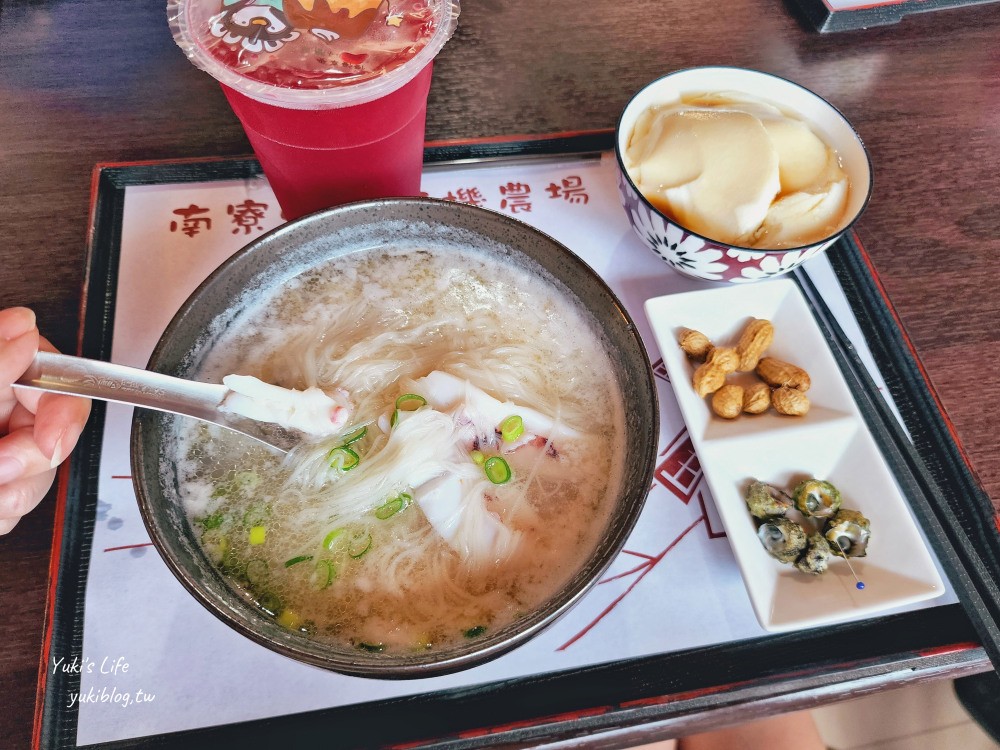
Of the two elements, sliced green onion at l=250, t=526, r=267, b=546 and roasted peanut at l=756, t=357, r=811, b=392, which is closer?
sliced green onion at l=250, t=526, r=267, b=546

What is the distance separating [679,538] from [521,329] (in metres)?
0.55

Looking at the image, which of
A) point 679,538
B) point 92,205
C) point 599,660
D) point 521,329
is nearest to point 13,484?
point 92,205

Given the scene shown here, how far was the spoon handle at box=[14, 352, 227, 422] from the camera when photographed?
1039mm

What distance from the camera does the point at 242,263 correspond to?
1227 millimetres

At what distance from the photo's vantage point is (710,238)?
54.2 inches

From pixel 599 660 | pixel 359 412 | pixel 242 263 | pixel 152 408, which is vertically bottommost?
pixel 599 660

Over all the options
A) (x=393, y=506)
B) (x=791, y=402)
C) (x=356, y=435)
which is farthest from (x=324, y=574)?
(x=791, y=402)

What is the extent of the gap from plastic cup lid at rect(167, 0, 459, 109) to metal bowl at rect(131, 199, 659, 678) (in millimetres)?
232

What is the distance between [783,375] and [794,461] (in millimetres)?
192

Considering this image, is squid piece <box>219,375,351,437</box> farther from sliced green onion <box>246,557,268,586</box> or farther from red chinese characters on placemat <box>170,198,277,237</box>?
red chinese characters on placemat <box>170,198,277,237</box>

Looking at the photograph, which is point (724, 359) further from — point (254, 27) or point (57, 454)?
point (57, 454)

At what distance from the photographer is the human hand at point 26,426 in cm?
103

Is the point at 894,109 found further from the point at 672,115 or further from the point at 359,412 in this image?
the point at 359,412

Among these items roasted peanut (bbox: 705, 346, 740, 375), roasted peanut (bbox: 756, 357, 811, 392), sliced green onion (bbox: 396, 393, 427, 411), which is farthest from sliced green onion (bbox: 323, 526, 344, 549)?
roasted peanut (bbox: 756, 357, 811, 392)
